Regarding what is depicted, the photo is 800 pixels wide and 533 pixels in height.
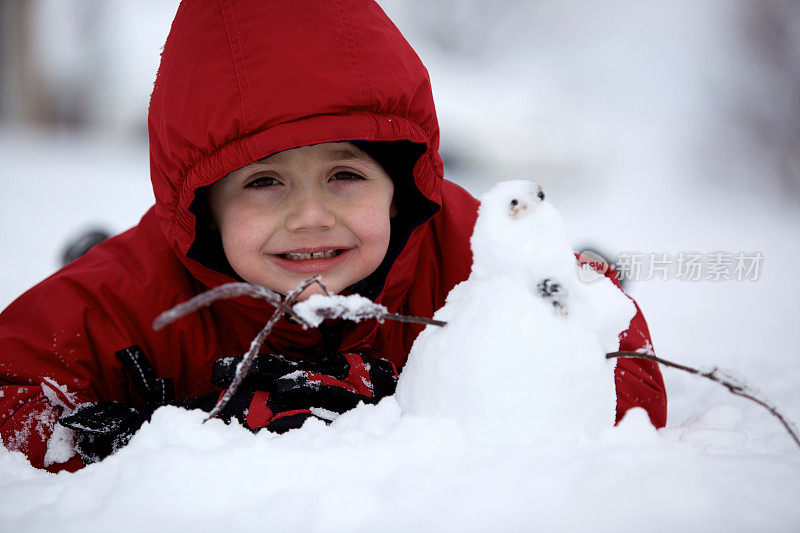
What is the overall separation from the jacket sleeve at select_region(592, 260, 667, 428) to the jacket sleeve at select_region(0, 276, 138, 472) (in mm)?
949

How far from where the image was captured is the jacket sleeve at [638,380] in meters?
1.06

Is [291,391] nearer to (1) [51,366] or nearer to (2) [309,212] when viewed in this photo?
(2) [309,212]

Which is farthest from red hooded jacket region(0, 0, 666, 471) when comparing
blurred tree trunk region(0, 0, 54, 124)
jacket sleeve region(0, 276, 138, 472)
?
blurred tree trunk region(0, 0, 54, 124)

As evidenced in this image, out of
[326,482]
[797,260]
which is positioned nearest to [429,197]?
[326,482]

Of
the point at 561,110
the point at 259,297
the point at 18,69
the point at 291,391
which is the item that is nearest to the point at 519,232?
the point at 259,297

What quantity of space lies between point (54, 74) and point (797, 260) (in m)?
4.96

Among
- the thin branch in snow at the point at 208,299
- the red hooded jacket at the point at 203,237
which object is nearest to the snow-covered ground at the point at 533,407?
the thin branch in snow at the point at 208,299

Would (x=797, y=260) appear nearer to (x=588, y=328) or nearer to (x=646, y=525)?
(x=588, y=328)

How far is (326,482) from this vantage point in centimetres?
47

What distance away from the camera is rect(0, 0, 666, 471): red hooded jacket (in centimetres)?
89

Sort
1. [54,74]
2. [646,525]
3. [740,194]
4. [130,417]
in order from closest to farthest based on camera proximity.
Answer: [646,525]
[130,417]
[740,194]
[54,74]

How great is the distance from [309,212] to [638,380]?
70 centimetres

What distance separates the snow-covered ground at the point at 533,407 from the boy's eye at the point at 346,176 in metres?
0.52

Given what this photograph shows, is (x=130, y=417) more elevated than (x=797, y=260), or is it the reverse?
(x=797, y=260)
